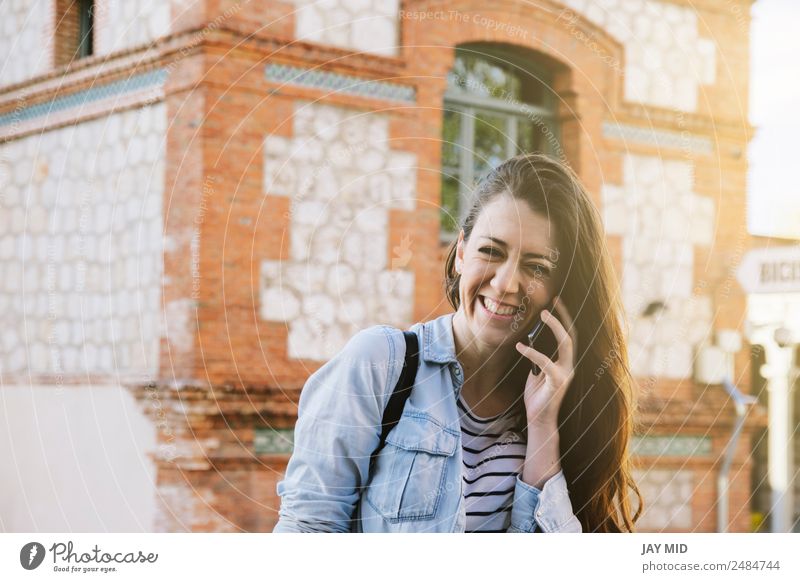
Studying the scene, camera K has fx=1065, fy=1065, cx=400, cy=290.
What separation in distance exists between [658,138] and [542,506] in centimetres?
200

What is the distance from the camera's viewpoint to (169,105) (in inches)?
111

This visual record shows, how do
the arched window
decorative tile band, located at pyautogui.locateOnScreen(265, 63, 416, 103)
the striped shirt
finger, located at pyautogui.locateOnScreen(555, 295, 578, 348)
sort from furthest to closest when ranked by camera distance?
1. the arched window
2. decorative tile band, located at pyautogui.locateOnScreen(265, 63, 416, 103)
3. finger, located at pyautogui.locateOnScreen(555, 295, 578, 348)
4. the striped shirt

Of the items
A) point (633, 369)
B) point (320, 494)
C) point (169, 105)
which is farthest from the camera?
point (633, 369)

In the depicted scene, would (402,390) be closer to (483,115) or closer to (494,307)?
(494,307)

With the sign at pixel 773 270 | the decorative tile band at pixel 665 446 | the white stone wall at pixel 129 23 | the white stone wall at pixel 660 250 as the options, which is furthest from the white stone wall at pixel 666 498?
the white stone wall at pixel 129 23

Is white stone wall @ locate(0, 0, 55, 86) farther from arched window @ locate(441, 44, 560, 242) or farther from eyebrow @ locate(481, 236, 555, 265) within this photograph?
eyebrow @ locate(481, 236, 555, 265)

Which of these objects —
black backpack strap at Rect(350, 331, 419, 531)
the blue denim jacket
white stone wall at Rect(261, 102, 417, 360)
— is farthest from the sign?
black backpack strap at Rect(350, 331, 419, 531)

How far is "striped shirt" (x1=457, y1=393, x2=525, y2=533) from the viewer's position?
5.57ft

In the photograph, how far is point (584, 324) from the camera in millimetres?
1889

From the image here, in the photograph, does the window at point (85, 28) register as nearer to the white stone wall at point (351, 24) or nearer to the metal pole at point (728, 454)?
the white stone wall at point (351, 24)

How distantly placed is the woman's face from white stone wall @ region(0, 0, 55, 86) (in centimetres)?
163
